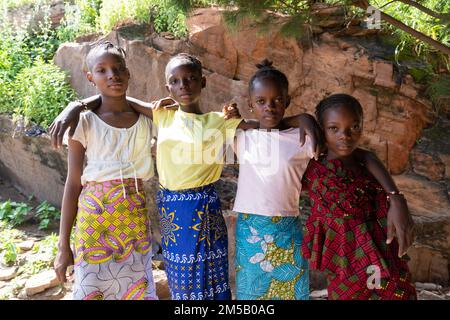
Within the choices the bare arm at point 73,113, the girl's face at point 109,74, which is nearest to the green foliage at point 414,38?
the bare arm at point 73,113

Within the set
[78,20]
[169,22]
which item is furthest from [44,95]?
[169,22]

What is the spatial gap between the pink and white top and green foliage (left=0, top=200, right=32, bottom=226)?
10.4ft

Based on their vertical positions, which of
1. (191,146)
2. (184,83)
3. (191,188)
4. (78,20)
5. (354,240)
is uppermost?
(78,20)

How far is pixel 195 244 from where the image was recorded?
2.18 m

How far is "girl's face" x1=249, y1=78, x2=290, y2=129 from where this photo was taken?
212 cm

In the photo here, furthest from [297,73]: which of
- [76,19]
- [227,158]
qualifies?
[76,19]

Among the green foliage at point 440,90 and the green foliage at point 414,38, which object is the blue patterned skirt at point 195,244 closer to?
the green foliage at point 440,90

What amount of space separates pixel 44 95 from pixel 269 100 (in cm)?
321

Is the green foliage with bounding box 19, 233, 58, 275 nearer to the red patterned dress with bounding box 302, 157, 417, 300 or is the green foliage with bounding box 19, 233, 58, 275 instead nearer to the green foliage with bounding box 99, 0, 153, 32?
the green foliage with bounding box 99, 0, 153, 32

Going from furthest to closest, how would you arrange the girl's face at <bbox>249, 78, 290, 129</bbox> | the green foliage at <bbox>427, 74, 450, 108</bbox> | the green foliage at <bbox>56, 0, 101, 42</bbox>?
the green foliage at <bbox>56, 0, 101, 42</bbox>, the green foliage at <bbox>427, 74, 450, 108</bbox>, the girl's face at <bbox>249, 78, 290, 129</bbox>

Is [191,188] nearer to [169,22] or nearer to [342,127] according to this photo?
[342,127]

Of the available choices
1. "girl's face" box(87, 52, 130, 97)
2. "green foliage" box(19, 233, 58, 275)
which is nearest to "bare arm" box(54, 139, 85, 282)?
"girl's face" box(87, 52, 130, 97)

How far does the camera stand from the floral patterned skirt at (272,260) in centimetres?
215

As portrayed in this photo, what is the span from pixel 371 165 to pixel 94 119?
4.18ft
